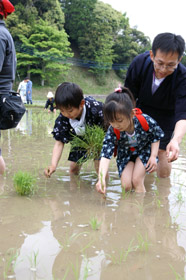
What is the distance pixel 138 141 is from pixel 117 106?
0.55 meters

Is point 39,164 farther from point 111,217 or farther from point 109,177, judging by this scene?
point 111,217

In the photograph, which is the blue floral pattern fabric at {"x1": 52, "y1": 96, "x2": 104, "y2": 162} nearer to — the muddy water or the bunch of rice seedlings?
the bunch of rice seedlings

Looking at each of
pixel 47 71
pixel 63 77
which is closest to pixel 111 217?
pixel 47 71

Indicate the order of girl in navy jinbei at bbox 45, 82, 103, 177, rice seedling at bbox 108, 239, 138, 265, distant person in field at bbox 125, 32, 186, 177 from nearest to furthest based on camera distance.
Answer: rice seedling at bbox 108, 239, 138, 265, distant person in field at bbox 125, 32, 186, 177, girl in navy jinbei at bbox 45, 82, 103, 177

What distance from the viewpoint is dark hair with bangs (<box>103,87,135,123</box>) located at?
2352 millimetres

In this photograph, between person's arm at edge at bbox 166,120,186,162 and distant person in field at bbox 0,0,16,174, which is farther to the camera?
distant person in field at bbox 0,0,16,174

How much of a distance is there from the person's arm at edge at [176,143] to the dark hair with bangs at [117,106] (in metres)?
0.41

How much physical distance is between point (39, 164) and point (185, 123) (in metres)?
1.86

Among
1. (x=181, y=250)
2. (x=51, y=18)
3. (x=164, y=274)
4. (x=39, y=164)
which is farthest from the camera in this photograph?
(x=51, y=18)

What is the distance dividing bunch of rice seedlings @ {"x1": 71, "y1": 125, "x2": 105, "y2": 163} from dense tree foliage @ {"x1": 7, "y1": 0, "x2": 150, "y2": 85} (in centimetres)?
2678

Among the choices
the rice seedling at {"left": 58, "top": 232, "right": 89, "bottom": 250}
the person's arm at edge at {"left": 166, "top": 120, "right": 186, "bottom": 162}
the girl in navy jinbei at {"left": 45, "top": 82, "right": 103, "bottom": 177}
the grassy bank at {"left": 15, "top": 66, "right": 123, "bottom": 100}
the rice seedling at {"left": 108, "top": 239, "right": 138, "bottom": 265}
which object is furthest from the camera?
the grassy bank at {"left": 15, "top": 66, "right": 123, "bottom": 100}

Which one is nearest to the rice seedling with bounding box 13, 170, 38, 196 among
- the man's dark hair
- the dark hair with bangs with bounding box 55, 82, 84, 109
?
the dark hair with bangs with bounding box 55, 82, 84, 109

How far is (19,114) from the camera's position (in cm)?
283

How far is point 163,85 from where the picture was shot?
2.92 metres
